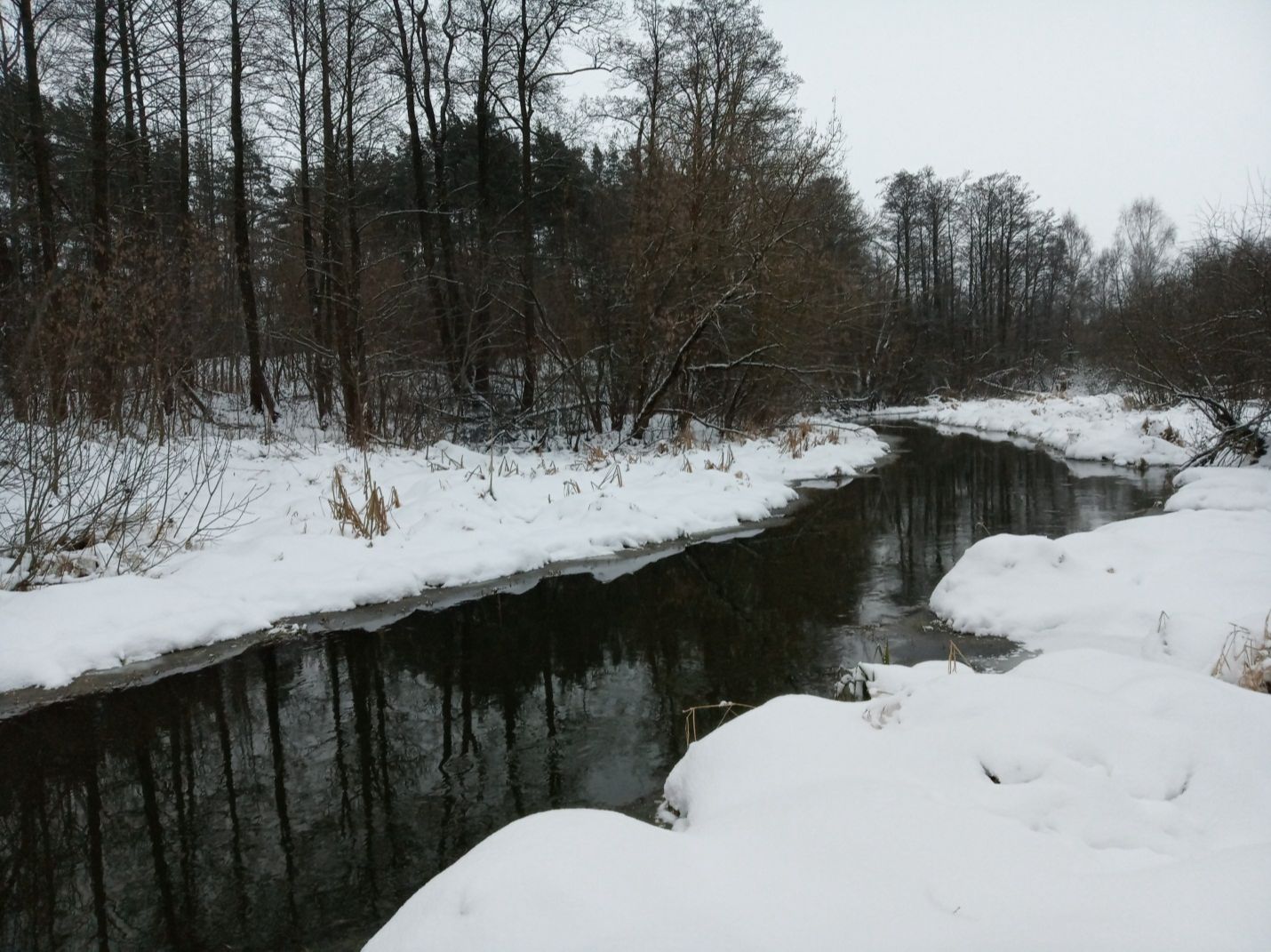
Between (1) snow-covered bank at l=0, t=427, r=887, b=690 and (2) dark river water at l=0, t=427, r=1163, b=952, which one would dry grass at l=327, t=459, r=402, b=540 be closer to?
(1) snow-covered bank at l=0, t=427, r=887, b=690

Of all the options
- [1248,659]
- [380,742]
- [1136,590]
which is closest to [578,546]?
[380,742]

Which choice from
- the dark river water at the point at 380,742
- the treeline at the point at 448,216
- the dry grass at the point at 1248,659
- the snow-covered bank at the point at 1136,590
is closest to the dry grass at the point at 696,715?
the dark river water at the point at 380,742

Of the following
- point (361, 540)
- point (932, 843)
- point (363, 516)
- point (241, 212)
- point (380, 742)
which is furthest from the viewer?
point (241, 212)

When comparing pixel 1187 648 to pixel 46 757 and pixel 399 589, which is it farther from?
pixel 46 757

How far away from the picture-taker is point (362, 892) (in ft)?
10.5

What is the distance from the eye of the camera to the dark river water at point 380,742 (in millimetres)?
3211

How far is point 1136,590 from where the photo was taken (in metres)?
5.83

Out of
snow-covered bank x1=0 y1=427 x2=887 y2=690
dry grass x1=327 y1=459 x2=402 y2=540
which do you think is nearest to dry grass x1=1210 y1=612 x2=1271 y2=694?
snow-covered bank x1=0 y1=427 x2=887 y2=690

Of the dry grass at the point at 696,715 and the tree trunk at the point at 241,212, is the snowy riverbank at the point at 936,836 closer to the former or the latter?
the dry grass at the point at 696,715

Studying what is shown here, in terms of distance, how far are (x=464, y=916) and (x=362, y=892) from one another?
1.39 m

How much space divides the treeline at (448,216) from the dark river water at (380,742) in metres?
6.70

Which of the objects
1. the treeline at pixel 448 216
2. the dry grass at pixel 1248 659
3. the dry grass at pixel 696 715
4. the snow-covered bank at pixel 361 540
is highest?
the treeline at pixel 448 216

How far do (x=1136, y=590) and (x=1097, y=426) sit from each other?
16.6 meters

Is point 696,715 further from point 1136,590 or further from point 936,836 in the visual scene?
point 1136,590
